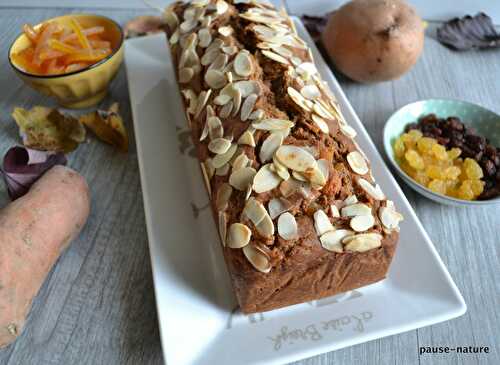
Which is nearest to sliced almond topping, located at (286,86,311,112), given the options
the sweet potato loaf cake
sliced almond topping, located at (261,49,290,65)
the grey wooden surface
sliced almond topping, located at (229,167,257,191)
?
the sweet potato loaf cake

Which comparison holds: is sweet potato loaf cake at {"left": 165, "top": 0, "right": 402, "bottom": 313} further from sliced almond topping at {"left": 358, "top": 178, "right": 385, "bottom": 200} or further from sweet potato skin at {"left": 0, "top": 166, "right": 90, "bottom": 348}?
sweet potato skin at {"left": 0, "top": 166, "right": 90, "bottom": 348}

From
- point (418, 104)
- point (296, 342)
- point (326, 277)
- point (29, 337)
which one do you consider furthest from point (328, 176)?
point (29, 337)

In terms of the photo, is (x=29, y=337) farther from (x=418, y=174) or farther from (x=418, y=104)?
(x=418, y=104)

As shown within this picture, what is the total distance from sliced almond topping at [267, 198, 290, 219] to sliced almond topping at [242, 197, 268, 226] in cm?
1

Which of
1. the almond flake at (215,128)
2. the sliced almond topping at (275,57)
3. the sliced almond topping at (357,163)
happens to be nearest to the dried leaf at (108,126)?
the almond flake at (215,128)

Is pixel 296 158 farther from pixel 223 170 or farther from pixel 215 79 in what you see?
pixel 215 79

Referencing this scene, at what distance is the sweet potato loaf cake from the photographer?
82 cm

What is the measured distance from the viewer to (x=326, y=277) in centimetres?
88

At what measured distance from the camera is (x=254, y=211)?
2.73 feet

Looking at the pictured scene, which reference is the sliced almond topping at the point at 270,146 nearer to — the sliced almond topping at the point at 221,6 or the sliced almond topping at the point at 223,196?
the sliced almond topping at the point at 223,196

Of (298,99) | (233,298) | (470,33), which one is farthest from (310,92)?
(470,33)

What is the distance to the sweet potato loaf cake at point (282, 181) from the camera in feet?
2.69

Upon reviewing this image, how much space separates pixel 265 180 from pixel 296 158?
0.08 m

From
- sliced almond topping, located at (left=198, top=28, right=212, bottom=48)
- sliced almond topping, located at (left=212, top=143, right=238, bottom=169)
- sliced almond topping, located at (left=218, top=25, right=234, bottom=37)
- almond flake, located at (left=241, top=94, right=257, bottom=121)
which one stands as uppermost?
sliced almond topping, located at (left=218, top=25, right=234, bottom=37)
